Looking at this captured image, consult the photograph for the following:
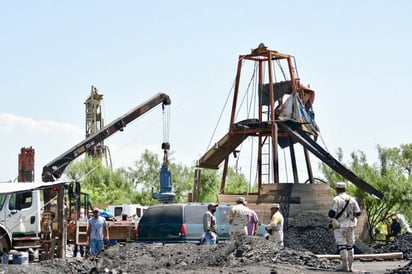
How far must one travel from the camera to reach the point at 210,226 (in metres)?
21.0

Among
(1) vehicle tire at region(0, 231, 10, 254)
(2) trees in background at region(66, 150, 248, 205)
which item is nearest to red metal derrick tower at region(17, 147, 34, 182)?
(2) trees in background at region(66, 150, 248, 205)

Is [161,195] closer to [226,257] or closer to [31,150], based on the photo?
[31,150]

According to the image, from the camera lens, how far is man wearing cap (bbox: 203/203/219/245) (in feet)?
68.5

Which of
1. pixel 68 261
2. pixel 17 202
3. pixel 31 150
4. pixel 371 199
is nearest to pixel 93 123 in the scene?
pixel 31 150

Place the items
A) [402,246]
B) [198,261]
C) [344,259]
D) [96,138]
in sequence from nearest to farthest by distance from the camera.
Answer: [344,259] < [198,261] < [402,246] < [96,138]

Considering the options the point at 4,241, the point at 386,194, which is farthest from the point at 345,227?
the point at 386,194

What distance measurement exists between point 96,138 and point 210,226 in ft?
58.1

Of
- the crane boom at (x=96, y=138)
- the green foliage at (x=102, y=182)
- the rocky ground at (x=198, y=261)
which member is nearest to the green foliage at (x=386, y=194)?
the crane boom at (x=96, y=138)

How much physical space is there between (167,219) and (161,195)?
12.8 m

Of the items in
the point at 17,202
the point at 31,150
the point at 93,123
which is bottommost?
the point at 17,202

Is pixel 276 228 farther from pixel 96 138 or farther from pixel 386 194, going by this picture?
pixel 386 194

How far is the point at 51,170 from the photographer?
115 ft

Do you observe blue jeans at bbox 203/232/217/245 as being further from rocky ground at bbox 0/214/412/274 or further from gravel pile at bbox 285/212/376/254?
gravel pile at bbox 285/212/376/254

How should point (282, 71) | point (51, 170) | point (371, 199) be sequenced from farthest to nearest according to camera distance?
point (371, 199) < point (282, 71) < point (51, 170)
